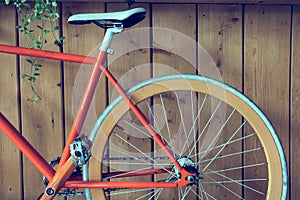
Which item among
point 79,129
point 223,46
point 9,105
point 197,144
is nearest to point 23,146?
point 79,129

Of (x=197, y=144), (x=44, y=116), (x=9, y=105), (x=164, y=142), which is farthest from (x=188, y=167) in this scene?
(x=9, y=105)

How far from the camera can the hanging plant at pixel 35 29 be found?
4.59 ft

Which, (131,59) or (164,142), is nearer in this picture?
(164,142)

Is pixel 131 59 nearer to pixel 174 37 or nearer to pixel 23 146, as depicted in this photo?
pixel 174 37

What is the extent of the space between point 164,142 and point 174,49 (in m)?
0.37

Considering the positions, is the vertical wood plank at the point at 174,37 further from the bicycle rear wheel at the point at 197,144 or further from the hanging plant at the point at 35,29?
the hanging plant at the point at 35,29

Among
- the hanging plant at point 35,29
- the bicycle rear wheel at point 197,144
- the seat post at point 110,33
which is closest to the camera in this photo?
the seat post at point 110,33

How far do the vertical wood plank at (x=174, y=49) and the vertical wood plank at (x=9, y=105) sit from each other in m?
0.46

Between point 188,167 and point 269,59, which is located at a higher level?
point 269,59

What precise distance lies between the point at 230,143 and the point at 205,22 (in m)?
0.41

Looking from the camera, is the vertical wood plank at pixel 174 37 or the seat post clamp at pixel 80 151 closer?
the seat post clamp at pixel 80 151

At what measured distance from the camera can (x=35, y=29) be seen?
1481mm

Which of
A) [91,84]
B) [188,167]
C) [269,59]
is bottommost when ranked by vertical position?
[188,167]

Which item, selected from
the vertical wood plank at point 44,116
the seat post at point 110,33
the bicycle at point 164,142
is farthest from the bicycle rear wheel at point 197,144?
the seat post at point 110,33
